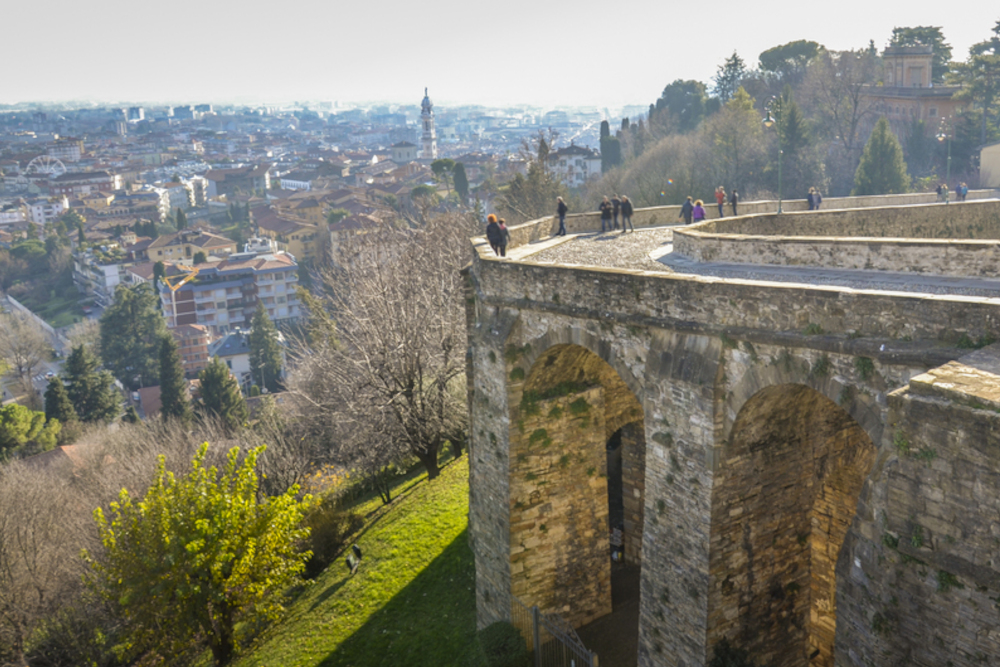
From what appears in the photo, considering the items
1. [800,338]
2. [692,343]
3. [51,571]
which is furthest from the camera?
[51,571]

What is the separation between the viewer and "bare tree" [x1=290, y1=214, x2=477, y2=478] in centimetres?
2533

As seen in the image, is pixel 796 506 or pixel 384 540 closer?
pixel 796 506

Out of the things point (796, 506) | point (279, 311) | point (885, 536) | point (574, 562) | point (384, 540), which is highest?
point (885, 536)

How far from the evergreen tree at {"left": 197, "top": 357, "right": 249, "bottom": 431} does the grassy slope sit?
3431cm

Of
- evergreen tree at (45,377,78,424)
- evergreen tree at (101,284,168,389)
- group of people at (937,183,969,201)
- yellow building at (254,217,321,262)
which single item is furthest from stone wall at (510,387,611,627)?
yellow building at (254,217,321,262)

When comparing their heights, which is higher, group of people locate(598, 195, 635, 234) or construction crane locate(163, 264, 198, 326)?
group of people locate(598, 195, 635, 234)

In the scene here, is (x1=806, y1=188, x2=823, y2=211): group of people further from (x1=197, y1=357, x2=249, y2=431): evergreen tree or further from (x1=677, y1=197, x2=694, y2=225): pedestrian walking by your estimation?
(x1=197, y1=357, x2=249, y2=431): evergreen tree

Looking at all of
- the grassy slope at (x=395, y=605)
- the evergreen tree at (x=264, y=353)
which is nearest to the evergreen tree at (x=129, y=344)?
the evergreen tree at (x=264, y=353)

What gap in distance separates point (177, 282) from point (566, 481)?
9646cm

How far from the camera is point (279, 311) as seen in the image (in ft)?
338

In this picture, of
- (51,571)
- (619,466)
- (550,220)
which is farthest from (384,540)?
(51,571)

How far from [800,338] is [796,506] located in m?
3.54

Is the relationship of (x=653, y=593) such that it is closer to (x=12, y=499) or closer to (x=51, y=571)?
(x=51, y=571)

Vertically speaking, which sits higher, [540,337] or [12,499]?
[540,337]
